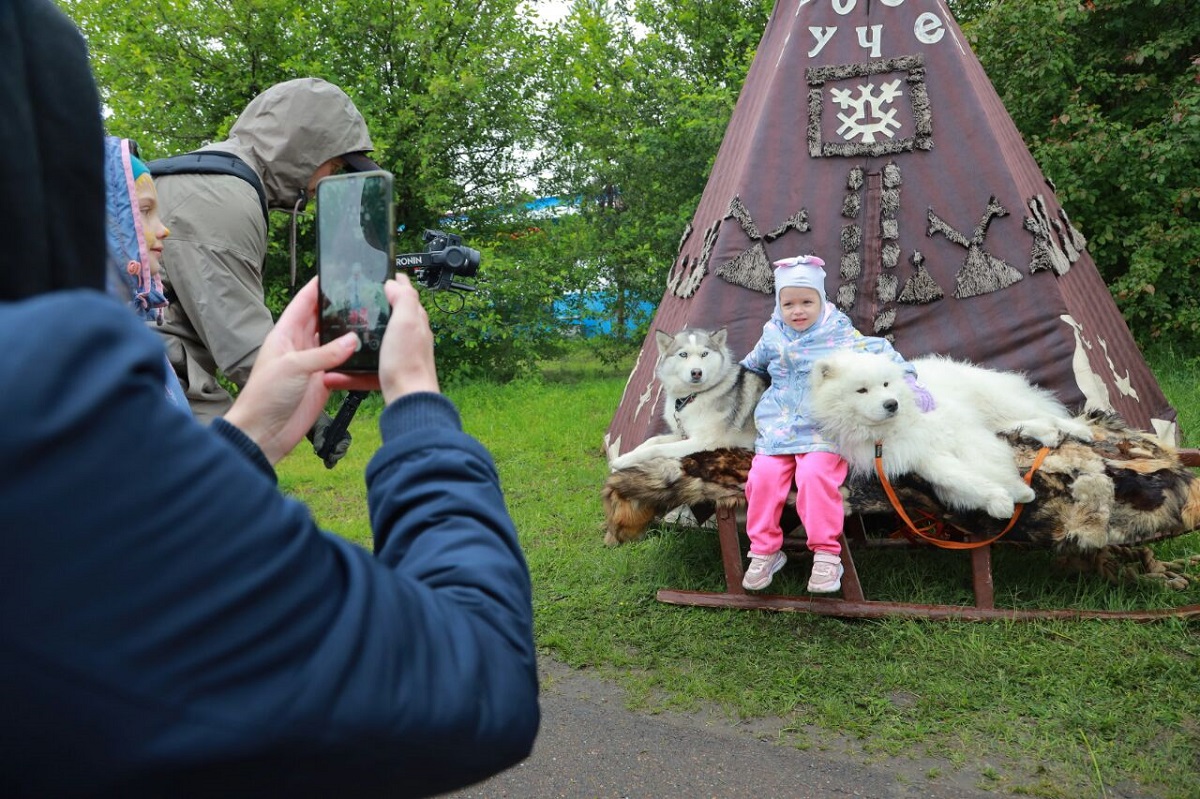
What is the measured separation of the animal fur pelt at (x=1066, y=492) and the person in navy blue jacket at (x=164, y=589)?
3.48 metres

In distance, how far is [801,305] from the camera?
4332mm

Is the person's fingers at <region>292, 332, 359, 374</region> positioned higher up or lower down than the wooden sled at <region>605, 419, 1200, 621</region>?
higher up

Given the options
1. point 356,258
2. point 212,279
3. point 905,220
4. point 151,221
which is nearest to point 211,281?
point 212,279

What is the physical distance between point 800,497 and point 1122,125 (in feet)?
24.2

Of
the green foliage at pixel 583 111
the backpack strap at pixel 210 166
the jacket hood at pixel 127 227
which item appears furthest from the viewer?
the green foliage at pixel 583 111

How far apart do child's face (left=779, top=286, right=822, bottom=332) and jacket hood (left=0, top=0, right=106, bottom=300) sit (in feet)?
12.5

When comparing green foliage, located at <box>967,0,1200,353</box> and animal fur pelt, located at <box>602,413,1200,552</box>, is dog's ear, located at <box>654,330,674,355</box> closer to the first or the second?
animal fur pelt, located at <box>602,413,1200,552</box>

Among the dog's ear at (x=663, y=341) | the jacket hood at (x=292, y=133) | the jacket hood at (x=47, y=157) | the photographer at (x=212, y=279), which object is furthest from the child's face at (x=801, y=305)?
the jacket hood at (x=47, y=157)

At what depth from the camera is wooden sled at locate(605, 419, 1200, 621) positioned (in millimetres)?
3857

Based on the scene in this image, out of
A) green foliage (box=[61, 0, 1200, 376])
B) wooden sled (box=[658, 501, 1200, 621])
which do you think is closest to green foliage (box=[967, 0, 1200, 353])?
green foliage (box=[61, 0, 1200, 376])

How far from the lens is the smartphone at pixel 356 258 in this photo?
3.84 feet

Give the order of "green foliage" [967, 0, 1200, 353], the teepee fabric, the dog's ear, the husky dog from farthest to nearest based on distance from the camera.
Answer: "green foliage" [967, 0, 1200, 353] < the teepee fabric < the dog's ear < the husky dog

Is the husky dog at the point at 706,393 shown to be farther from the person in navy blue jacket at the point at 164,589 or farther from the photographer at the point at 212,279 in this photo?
the person in navy blue jacket at the point at 164,589

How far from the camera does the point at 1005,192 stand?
502 centimetres
